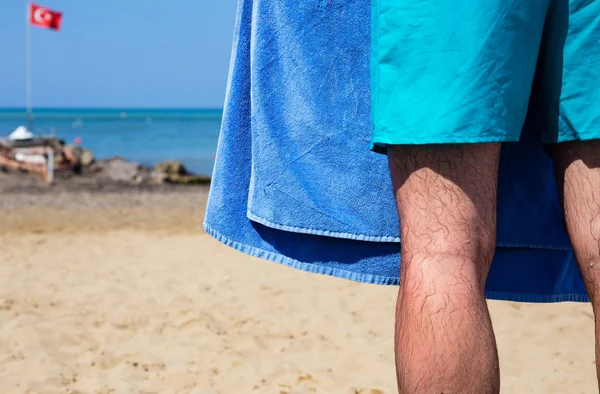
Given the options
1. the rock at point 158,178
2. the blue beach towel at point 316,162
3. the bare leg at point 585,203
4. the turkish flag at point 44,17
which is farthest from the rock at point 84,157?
the bare leg at point 585,203

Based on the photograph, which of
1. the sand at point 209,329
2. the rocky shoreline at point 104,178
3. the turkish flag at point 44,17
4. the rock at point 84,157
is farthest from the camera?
the turkish flag at point 44,17

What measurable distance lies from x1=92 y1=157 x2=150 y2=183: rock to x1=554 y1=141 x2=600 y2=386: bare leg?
36.8ft

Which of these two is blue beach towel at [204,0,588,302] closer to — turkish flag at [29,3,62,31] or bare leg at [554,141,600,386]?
bare leg at [554,141,600,386]

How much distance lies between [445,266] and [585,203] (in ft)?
1.08

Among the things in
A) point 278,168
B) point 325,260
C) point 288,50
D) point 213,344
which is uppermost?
point 288,50

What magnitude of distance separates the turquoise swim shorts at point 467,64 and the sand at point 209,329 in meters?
1.60

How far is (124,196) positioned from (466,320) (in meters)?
9.20

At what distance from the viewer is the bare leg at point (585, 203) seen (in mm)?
1277

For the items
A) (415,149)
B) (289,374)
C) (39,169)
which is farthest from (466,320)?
(39,169)

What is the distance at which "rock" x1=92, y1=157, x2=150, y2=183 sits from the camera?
12591mm

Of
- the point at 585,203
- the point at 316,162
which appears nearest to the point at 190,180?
the point at 316,162

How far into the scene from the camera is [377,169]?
1.58 meters

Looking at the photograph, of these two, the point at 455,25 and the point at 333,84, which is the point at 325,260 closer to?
the point at 333,84

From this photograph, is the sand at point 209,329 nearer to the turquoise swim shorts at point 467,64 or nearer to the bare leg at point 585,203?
the bare leg at point 585,203
